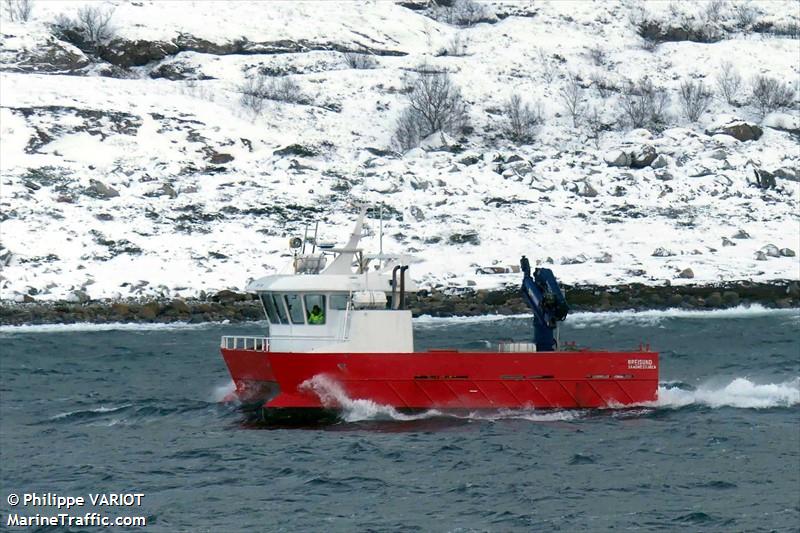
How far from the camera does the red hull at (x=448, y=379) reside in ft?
87.3

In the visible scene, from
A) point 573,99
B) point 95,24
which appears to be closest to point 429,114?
point 573,99

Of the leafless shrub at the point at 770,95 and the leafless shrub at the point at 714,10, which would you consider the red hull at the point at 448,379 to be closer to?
the leafless shrub at the point at 770,95

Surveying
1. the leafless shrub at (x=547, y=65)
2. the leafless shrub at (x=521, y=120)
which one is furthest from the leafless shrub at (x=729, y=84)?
the leafless shrub at (x=521, y=120)

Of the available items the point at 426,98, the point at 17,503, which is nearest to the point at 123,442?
the point at 17,503

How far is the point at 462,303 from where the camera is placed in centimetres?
4969

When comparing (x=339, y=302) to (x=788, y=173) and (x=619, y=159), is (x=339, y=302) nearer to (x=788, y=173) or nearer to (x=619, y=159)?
(x=619, y=159)

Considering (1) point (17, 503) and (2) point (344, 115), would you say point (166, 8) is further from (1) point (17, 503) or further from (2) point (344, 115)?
(1) point (17, 503)

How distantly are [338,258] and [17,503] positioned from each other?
10723 mm

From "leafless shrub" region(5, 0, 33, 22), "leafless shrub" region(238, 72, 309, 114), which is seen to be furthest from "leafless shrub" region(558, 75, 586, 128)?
"leafless shrub" region(5, 0, 33, 22)

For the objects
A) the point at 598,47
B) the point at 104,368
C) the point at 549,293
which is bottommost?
the point at 104,368

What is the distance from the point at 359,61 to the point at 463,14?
676 inches

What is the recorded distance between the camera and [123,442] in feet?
82.1

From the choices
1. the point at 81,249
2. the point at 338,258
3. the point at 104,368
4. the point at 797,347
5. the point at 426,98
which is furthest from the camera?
the point at 426,98

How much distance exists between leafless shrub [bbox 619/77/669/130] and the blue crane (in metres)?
52.9
